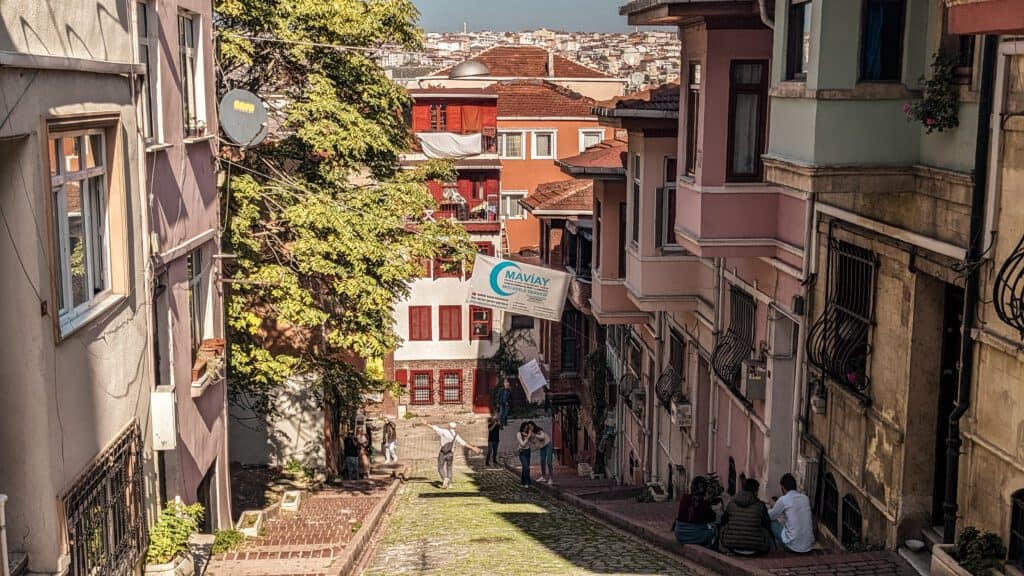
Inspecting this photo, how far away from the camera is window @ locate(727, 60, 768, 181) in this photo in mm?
15805

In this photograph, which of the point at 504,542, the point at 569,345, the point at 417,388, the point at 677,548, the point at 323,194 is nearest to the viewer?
the point at 677,548

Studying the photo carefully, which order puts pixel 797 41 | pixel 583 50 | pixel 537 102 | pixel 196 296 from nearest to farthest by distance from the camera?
pixel 797 41 < pixel 196 296 < pixel 537 102 < pixel 583 50

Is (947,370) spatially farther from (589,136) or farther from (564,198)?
(589,136)

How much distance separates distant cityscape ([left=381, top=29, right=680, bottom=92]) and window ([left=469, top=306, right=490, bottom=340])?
68.1 feet

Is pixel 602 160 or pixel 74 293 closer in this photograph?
pixel 74 293

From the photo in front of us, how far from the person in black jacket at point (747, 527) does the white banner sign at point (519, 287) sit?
576 centimetres

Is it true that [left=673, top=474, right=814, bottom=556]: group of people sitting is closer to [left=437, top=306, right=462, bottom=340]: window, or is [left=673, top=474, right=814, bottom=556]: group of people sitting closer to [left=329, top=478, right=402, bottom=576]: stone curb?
[left=329, top=478, right=402, bottom=576]: stone curb

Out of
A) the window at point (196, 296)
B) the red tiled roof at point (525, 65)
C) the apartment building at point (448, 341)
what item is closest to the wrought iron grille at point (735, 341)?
the window at point (196, 296)

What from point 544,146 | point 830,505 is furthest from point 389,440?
point 544,146

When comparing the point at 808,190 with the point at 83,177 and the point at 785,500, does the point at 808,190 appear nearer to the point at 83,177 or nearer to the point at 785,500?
the point at 785,500

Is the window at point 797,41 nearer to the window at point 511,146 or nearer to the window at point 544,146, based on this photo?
the window at point 511,146

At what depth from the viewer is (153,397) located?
37.9 feet

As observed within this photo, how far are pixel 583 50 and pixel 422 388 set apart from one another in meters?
97.5

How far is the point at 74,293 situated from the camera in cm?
942
